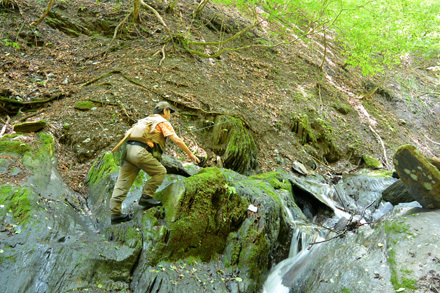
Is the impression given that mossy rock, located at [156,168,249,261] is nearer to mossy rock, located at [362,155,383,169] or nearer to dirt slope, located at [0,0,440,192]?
dirt slope, located at [0,0,440,192]

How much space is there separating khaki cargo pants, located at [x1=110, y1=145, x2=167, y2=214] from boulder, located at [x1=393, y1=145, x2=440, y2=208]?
14.0 ft

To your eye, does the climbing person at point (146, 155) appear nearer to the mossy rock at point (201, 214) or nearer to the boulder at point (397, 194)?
the mossy rock at point (201, 214)

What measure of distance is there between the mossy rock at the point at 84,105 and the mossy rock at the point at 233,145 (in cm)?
381

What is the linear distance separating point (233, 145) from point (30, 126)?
5.46m

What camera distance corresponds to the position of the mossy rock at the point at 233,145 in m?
8.77

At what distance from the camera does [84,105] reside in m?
8.01

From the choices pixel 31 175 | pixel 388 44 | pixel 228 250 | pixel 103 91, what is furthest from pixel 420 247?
pixel 388 44

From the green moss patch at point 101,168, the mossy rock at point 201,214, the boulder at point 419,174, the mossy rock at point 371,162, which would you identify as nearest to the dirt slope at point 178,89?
the green moss patch at point 101,168

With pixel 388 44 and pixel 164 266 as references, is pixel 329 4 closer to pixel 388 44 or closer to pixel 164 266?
pixel 388 44

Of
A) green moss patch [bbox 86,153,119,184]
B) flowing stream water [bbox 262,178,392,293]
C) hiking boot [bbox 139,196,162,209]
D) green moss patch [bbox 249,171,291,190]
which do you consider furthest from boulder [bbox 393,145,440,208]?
green moss patch [bbox 86,153,119,184]

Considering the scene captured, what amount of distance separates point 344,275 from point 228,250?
2014 millimetres

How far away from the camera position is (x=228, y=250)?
17.0ft

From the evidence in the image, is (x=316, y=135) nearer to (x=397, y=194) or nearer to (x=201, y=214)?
(x=397, y=194)

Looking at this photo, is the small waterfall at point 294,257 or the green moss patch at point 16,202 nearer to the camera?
the green moss patch at point 16,202
